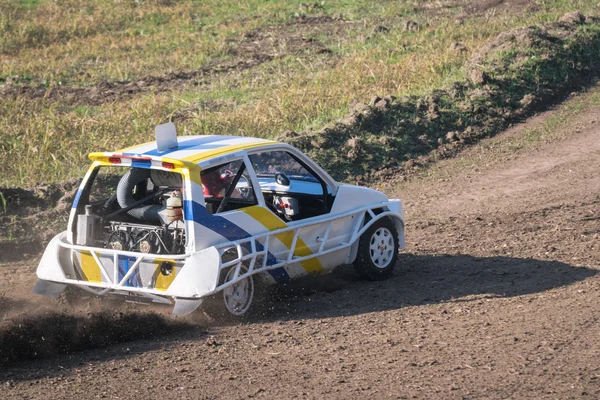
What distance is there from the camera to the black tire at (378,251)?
893 cm

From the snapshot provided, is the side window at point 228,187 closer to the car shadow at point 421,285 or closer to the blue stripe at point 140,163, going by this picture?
the blue stripe at point 140,163

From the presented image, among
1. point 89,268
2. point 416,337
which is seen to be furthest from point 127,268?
point 416,337

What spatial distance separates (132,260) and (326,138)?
693cm

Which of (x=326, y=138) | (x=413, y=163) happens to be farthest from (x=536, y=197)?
(x=326, y=138)

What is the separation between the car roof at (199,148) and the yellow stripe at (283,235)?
1.84ft

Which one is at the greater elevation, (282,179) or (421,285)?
(282,179)

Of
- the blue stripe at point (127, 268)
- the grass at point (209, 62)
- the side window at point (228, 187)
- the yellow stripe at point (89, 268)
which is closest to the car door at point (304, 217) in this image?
the side window at point (228, 187)

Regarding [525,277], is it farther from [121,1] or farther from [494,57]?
[121,1]

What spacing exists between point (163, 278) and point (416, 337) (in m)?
2.06

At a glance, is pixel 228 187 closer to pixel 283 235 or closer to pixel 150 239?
pixel 283 235

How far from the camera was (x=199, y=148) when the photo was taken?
7.93 meters

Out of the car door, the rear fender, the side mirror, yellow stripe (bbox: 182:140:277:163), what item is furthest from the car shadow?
yellow stripe (bbox: 182:140:277:163)

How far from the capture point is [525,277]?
349 inches

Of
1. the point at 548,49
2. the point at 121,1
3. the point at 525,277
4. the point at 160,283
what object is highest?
the point at 121,1
